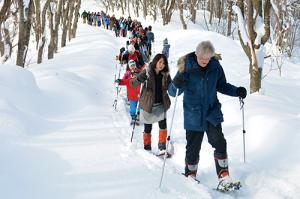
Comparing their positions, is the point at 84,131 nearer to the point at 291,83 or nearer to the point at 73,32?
the point at 291,83

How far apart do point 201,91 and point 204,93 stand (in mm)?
41

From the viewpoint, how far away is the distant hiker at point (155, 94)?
5906mm

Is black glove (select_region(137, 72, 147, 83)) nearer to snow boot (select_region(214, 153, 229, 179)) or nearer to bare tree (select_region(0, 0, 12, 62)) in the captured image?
snow boot (select_region(214, 153, 229, 179))

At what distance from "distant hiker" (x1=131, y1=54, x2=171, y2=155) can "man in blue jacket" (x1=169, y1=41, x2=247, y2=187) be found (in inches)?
50.1

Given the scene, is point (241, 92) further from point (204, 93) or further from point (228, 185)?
point (228, 185)

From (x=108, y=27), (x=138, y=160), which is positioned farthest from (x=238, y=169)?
(x=108, y=27)

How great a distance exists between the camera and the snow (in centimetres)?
429

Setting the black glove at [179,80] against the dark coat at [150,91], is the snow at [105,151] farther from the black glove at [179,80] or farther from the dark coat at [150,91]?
the black glove at [179,80]

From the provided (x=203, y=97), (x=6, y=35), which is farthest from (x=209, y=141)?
(x=6, y=35)

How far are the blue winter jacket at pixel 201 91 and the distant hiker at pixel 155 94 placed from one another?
130 cm

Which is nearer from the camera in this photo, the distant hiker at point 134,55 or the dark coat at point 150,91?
the dark coat at point 150,91

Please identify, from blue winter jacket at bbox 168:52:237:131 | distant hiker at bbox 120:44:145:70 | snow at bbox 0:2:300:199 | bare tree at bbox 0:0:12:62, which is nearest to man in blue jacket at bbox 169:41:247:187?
blue winter jacket at bbox 168:52:237:131

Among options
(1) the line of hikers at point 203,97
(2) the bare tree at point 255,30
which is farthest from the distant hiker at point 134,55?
(1) the line of hikers at point 203,97

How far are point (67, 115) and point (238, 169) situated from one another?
13.5 feet
